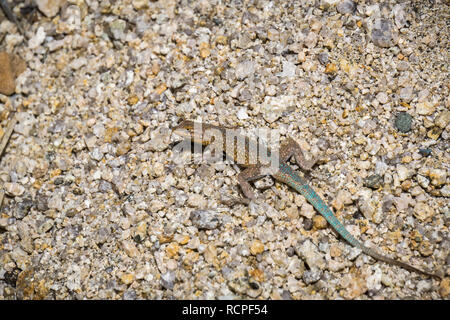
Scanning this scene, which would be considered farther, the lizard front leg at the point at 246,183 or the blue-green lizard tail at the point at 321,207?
the lizard front leg at the point at 246,183

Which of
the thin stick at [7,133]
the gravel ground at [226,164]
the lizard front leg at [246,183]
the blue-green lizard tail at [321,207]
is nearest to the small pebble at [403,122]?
the gravel ground at [226,164]

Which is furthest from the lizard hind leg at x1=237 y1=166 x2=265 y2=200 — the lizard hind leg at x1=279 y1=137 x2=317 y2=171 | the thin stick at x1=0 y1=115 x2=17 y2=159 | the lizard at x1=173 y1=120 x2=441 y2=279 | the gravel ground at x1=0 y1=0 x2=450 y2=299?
the thin stick at x1=0 y1=115 x2=17 y2=159

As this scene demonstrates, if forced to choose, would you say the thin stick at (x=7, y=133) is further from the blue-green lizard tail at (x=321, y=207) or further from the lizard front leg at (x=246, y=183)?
the blue-green lizard tail at (x=321, y=207)

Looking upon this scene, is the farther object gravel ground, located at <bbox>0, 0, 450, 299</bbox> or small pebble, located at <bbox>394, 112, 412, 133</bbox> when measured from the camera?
small pebble, located at <bbox>394, 112, 412, 133</bbox>

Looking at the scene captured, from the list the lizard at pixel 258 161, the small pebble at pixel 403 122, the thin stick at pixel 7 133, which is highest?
the small pebble at pixel 403 122

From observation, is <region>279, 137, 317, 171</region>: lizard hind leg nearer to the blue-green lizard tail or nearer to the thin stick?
the blue-green lizard tail

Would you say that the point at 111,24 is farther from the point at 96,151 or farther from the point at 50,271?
the point at 50,271
